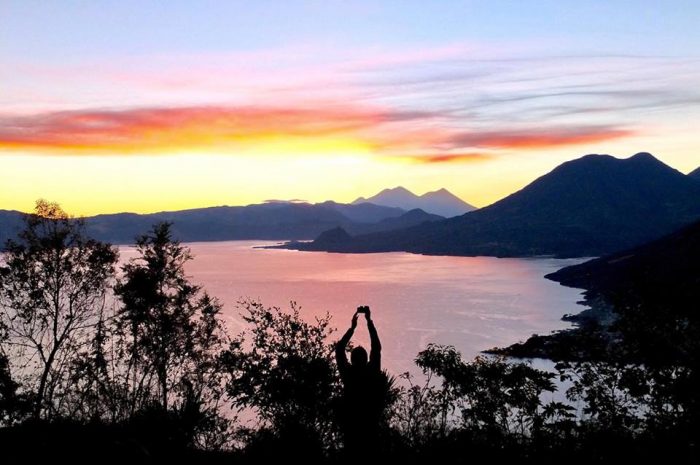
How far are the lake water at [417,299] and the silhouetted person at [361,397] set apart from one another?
133 feet

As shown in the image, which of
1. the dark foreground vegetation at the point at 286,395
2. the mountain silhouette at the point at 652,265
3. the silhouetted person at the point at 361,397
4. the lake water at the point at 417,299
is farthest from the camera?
the mountain silhouette at the point at 652,265

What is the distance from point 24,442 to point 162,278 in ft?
42.1

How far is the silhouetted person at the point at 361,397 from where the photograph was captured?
8.00 meters

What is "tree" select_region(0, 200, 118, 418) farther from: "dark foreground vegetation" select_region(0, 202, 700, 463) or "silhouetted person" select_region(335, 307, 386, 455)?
"silhouetted person" select_region(335, 307, 386, 455)

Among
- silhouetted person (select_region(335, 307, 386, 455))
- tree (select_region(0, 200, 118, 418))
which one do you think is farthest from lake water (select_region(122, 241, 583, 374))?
silhouetted person (select_region(335, 307, 386, 455))

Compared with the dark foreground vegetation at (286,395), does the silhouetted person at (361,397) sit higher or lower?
higher

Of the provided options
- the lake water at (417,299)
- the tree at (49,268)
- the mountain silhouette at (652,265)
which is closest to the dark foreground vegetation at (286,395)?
the tree at (49,268)

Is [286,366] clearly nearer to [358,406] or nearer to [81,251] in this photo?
[81,251]

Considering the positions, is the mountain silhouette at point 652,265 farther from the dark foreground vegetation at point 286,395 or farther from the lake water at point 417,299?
the dark foreground vegetation at point 286,395

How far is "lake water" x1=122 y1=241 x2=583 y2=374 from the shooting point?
269 ft

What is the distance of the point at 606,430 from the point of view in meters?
17.2

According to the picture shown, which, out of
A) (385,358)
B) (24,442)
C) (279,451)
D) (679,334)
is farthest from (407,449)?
(385,358)

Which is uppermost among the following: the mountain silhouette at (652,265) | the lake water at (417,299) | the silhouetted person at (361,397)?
the silhouetted person at (361,397)

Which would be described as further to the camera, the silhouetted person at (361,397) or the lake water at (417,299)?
the lake water at (417,299)
